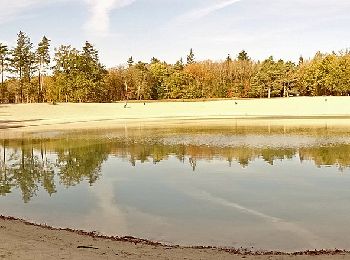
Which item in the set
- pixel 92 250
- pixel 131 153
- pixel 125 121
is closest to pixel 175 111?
pixel 125 121

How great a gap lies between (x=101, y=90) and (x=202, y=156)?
73.7 meters

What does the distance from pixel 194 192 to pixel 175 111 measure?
66.8m

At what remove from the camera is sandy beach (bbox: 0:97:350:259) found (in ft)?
31.5

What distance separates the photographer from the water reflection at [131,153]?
21859 millimetres

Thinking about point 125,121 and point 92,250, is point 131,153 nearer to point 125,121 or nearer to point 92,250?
point 92,250

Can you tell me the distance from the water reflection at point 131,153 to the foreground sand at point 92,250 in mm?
6746

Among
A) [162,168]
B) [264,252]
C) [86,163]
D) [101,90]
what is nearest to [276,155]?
[162,168]

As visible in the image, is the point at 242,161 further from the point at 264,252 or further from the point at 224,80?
the point at 224,80

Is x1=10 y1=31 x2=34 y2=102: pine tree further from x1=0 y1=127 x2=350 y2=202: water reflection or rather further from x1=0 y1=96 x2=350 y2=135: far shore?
x1=0 y1=127 x2=350 y2=202: water reflection

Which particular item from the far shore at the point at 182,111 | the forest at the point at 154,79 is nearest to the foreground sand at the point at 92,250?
the far shore at the point at 182,111

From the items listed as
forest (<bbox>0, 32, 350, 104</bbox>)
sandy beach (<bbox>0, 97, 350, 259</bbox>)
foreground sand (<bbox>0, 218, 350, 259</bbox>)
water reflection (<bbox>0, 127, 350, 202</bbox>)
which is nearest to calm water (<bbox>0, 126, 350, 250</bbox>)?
water reflection (<bbox>0, 127, 350, 202</bbox>)

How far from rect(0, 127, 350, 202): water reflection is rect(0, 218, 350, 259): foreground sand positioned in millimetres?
6746

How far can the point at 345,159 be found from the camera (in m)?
25.0

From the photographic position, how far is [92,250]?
9812 mm
